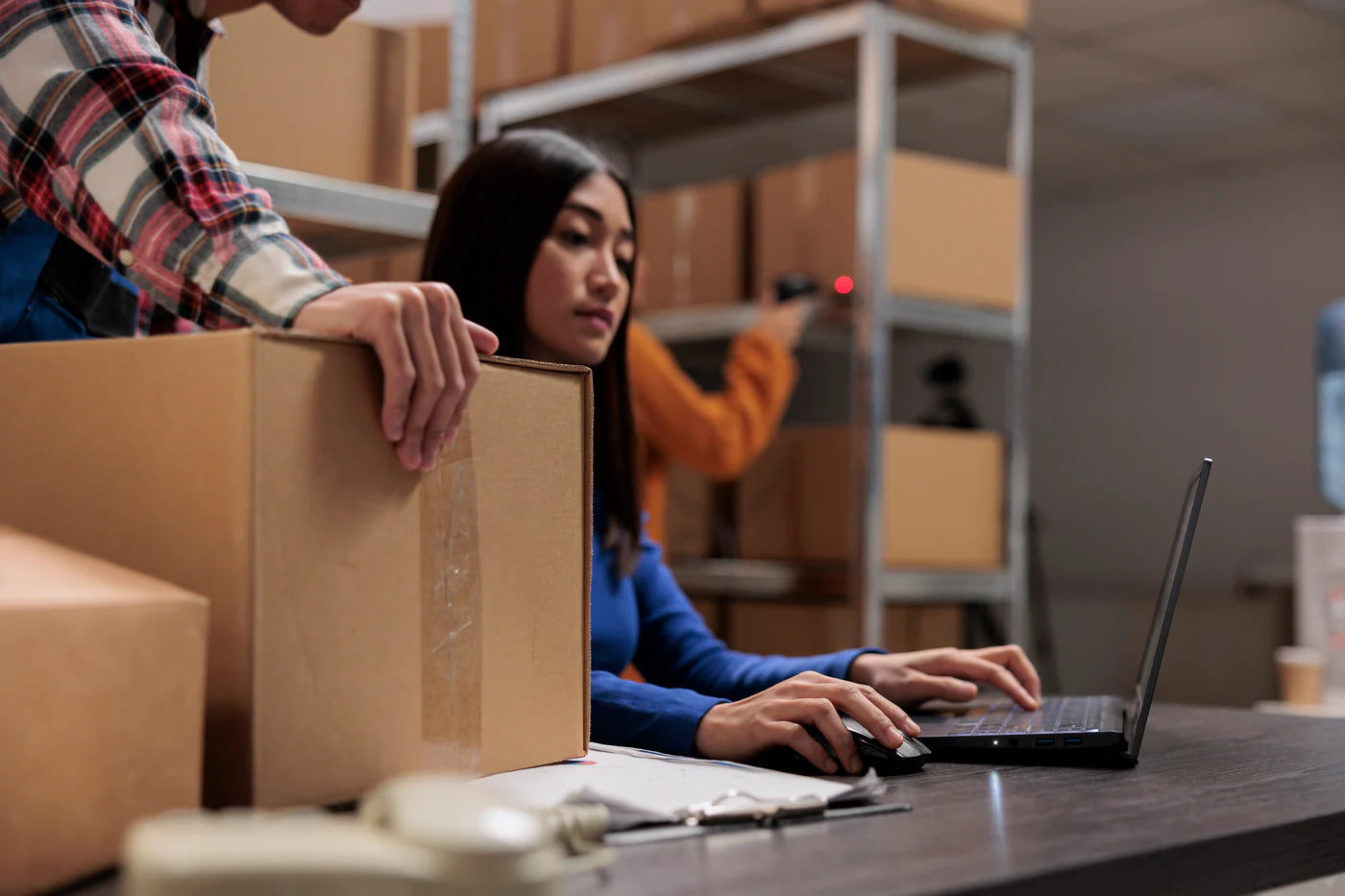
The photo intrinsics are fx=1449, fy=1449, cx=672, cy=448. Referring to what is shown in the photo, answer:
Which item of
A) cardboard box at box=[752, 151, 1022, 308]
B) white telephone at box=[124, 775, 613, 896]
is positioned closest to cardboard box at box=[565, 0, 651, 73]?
cardboard box at box=[752, 151, 1022, 308]

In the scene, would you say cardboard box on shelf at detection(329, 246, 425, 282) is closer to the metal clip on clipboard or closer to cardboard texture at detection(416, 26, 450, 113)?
cardboard texture at detection(416, 26, 450, 113)

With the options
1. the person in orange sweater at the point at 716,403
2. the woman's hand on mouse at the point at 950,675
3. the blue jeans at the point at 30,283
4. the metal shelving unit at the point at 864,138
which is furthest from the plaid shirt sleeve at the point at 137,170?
the metal shelving unit at the point at 864,138

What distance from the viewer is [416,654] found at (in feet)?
2.24

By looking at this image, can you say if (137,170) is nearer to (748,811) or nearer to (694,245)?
(748,811)

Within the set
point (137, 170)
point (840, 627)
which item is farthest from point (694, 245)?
point (137, 170)

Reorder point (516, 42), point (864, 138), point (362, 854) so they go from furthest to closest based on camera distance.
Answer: point (516, 42) → point (864, 138) → point (362, 854)

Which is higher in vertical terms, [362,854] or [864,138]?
[864,138]

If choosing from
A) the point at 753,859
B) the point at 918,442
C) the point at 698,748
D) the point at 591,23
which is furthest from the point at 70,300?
the point at 591,23

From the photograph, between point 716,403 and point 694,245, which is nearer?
point 716,403

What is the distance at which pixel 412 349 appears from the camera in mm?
662

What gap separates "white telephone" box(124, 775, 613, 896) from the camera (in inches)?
15.8

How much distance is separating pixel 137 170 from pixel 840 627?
2173mm

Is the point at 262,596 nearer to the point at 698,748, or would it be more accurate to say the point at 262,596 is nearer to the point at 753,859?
the point at 753,859

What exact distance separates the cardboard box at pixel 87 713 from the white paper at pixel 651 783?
0.15m
